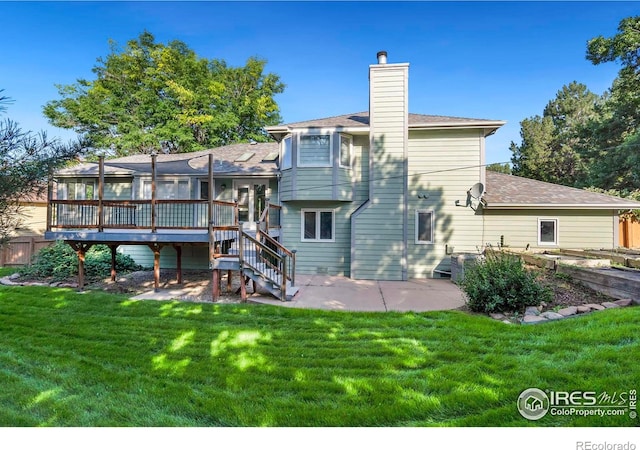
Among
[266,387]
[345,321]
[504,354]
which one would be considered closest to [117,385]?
[266,387]

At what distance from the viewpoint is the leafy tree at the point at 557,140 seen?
23.3 meters

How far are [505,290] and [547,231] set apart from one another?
6638 millimetres

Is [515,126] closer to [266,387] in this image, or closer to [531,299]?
[531,299]

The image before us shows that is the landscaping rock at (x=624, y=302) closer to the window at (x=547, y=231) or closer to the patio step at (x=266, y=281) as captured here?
the window at (x=547, y=231)

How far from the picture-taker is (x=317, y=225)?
427 inches

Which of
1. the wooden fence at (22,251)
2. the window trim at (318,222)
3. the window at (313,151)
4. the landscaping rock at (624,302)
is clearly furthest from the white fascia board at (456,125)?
the wooden fence at (22,251)

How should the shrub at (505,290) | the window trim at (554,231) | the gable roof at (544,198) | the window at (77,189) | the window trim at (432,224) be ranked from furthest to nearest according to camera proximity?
1. the window at (77,189)
2. the window trim at (432,224)
3. the window trim at (554,231)
4. the gable roof at (544,198)
5. the shrub at (505,290)

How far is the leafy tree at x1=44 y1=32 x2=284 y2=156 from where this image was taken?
19.6 metres

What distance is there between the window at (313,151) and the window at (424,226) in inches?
151

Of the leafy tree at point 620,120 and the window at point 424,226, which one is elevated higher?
the leafy tree at point 620,120

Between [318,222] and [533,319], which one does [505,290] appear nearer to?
[533,319]

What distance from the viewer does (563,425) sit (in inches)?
94.8

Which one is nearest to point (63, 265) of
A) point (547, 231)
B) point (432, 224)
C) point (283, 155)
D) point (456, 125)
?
point (283, 155)
